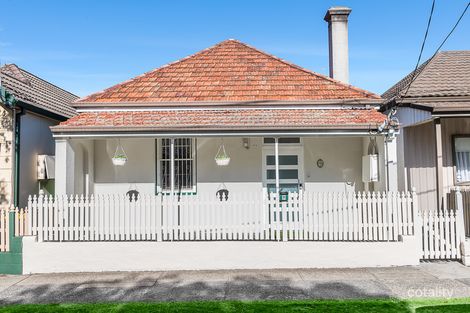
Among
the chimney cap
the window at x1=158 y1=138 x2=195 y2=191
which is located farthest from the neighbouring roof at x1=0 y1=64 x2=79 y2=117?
the chimney cap

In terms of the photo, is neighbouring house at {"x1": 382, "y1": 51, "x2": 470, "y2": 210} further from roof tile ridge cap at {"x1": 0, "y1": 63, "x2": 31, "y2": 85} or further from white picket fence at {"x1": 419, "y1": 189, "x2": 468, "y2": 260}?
roof tile ridge cap at {"x1": 0, "y1": 63, "x2": 31, "y2": 85}

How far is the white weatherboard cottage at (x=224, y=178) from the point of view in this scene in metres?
7.88

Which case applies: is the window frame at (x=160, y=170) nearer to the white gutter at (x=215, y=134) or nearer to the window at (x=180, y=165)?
the window at (x=180, y=165)

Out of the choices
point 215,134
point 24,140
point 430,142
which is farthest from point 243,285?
point 430,142

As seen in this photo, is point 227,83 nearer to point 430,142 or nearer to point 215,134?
point 215,134

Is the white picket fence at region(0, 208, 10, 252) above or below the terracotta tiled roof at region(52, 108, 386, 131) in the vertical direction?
below

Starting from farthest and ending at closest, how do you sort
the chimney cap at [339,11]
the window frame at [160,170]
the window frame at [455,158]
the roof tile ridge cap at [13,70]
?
1. the chimney cap at [339,11]
2. the roof tile ridge cap at [13,70]
3. the window frame at [160,170]
4. the window frame at [455,158]

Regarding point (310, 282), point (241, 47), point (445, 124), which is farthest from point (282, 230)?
point (241, 47)

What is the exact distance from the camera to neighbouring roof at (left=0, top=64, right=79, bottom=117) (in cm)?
943

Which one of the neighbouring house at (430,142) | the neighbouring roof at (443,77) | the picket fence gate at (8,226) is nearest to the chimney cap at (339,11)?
the neighbouring roof at (443,77)

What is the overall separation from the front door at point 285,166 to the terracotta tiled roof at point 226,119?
1.15 metres

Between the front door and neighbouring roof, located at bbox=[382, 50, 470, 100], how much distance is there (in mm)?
3522

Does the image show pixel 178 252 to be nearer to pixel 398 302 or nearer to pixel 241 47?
pixel 398 302

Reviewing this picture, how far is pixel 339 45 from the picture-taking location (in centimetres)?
1266
